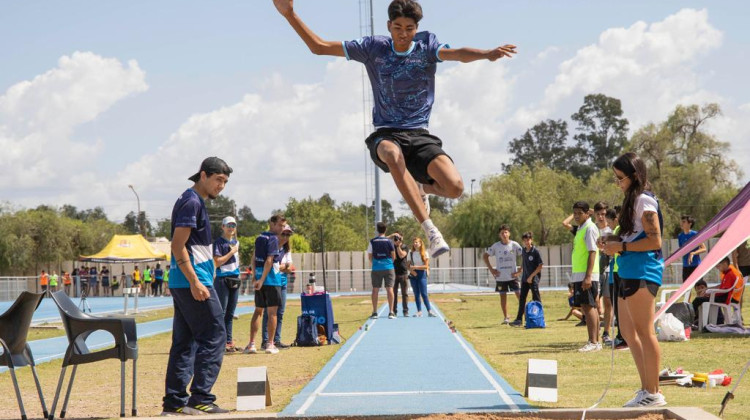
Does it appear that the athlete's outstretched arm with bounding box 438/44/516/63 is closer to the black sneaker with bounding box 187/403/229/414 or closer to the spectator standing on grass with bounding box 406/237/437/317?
the black sneaker with bounding box 187/403/229/414

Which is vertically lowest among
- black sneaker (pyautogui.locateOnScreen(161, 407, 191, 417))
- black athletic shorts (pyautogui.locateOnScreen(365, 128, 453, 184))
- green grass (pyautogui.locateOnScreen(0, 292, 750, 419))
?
green grass (pyautogui.locateOnScreen(0, 292, 750, 419))

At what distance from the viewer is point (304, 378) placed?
1052 centimetres

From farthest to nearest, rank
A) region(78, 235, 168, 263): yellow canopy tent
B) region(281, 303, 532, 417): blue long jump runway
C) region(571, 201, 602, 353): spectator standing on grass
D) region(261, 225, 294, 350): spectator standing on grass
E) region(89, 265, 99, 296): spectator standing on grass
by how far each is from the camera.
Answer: region(89, 265, 99, 296): spectator standing on grass, region(78, 235, 168, 263): yellow canopy tent, region(261, 225, 294, 350): spectator standing on grass, region(571, 201, 602, 353): spectator standing on grass, region(281, 303, 532, 417): blue long jump runway

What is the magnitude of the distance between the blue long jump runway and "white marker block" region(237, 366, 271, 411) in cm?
24

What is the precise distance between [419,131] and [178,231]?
7.15ft

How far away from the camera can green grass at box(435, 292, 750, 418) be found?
325 inches

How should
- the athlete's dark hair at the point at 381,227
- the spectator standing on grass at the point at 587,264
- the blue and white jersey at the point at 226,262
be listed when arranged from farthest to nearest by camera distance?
1. the athlete's dark hair at the point at 381,227
2. the blue and white jersey at the point at 226,262
3. the spectator standing on grass at the point at 587,264

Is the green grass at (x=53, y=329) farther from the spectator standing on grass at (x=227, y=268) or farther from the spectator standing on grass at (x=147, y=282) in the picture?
the spectator standing on grass at (x=147, y=282)

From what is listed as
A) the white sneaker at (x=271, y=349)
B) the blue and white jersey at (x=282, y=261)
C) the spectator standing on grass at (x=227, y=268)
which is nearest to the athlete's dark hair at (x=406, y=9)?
the spectator standing on grass at (x=227, y=268)

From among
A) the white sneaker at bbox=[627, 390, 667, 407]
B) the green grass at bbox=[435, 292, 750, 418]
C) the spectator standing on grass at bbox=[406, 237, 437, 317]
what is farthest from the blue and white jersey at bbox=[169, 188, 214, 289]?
the spectator standing on grass at bbox=[406, 237, 437, 317]

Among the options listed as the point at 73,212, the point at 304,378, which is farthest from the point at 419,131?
the point at 73,212

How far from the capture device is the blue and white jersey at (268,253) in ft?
44.3

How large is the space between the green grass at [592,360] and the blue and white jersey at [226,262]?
3.70m

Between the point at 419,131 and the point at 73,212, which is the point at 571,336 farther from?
the point at 73,212
